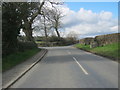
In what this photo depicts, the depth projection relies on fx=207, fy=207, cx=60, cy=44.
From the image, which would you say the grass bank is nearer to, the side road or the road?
the road

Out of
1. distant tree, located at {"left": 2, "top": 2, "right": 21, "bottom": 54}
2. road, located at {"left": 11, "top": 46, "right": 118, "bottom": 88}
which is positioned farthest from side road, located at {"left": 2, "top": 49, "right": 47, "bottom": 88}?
distant tree, located at {"left": 2, "top": 2, "right": 21, "bottom": 54}

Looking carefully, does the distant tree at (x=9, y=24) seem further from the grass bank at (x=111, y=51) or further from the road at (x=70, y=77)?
the grass bank at (x=111, y=51)

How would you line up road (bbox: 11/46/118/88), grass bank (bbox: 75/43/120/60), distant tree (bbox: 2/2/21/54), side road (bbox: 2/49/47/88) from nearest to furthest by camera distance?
road (bbox: 11/46/118/88) → side road (bbox: 2/49/47/88) → distant tree (bbox: 2/2/21/54) → grass bank (bbox: 75/43/120/60)

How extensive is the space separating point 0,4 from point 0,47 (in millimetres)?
3701

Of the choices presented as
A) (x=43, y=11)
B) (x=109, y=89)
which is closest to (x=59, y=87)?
(x=109, y=89)

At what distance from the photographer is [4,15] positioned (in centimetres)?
1750

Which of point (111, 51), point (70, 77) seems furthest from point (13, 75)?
point (111, 51)

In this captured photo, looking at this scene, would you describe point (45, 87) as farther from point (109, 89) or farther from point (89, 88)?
point (109, 89)

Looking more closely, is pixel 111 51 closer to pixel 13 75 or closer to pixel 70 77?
pixel 70 77

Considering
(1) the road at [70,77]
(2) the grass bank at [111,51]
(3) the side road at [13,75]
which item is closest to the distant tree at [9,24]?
(3) the side road at [13,75]

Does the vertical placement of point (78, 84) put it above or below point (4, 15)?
below

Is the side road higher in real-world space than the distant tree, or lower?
lower

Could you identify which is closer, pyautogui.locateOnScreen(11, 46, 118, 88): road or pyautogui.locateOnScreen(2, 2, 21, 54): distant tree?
pyautogui.locateOnScreen(11, 46, 118, 88): road

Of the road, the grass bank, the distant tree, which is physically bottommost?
the road
